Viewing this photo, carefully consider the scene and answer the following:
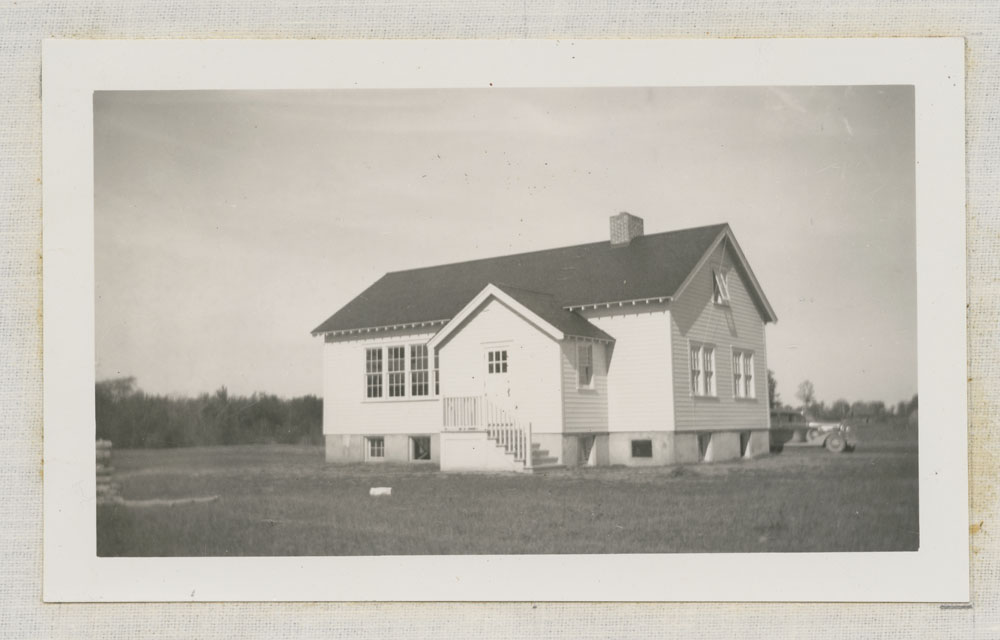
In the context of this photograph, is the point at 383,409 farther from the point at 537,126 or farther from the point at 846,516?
the point at 846,516

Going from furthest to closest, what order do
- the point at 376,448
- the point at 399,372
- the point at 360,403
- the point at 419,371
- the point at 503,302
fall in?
the point at 399,372, the point at 419,371, the point at 360,403, the point at 376,448, the point at 503,302

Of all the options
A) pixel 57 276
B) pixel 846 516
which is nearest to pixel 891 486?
pixel 846 516

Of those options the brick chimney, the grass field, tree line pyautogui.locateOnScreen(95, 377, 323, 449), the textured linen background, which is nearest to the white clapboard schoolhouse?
the brick chimney

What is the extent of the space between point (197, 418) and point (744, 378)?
Answer: 4463 mm

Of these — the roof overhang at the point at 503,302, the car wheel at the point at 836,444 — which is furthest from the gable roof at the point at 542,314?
the car wheel at the point at 836,444

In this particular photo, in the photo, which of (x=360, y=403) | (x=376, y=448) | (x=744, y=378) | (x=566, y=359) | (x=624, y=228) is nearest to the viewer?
(x=624, y=228)

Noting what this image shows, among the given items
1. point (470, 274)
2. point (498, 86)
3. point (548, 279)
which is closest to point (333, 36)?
point (498, 86)

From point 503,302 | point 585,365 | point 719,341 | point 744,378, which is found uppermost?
point 503,302

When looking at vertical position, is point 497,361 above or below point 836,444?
above

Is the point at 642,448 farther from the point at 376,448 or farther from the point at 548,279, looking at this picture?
the point at 376,448

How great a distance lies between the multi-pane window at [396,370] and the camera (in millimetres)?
8609

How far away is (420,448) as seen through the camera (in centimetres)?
798

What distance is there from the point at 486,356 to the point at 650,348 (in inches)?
59.5

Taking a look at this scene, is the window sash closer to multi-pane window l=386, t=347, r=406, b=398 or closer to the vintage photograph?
the vintage photograph
